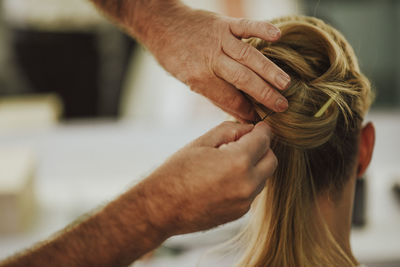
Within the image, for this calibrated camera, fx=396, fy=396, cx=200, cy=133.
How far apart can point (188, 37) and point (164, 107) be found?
119 cm

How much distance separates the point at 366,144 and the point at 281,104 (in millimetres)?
317

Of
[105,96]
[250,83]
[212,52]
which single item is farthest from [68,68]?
[250,83]

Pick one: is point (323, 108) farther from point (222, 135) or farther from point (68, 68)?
point (68, 68)

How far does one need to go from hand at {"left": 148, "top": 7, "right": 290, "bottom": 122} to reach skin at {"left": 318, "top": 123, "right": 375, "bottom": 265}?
0.25 m

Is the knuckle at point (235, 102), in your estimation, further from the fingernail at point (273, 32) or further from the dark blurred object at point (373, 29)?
the dark blurred object at point (373, 29)

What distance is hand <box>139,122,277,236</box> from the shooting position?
60cm

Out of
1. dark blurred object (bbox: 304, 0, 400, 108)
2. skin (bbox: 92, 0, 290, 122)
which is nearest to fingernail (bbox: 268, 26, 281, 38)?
skin (bbox: 92, 0, 290, 122)

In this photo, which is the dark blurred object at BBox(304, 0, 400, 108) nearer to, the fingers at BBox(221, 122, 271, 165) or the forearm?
the fingers at BBox(221, 122, 271, 165)

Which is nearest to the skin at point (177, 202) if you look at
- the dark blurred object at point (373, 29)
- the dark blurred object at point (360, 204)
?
the dark blurred object at point (360, 204)

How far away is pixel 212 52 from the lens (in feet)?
2.67

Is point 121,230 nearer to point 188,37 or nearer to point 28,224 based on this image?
point 188,37

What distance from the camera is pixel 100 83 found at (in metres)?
2.12

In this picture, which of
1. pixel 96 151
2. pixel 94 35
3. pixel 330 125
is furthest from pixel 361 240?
pixel 94 35

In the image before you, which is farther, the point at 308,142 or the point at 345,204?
the point at 345,204
